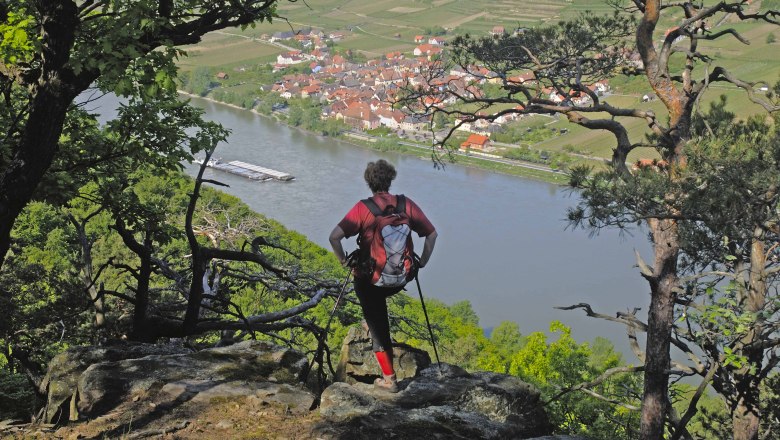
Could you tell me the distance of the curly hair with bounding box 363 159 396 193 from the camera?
3895mm

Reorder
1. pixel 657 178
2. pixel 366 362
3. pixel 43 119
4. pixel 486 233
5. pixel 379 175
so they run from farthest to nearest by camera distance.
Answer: pixel 486 233, pixel 657 178, pixel 366 362, pixel 379 175, pixel 43 119

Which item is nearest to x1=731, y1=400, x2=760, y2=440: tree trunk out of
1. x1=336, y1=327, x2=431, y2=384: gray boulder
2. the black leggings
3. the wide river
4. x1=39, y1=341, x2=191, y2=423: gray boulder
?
x1=336, y1=327, x2=431, y2=384: gray boulder

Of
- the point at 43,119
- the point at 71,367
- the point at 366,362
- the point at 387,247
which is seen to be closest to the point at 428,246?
the point at 387,247

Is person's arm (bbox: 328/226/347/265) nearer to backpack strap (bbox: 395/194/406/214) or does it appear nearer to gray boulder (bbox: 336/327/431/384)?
backpack strap (bbox: 395/194/406/214)

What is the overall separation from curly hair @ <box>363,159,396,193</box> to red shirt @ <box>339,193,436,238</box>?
0.04m

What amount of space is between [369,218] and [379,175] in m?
0.22

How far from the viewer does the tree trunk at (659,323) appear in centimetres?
526

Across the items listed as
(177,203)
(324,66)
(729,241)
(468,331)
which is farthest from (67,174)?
(324,66)

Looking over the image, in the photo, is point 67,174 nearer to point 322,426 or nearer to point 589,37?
point 322,426

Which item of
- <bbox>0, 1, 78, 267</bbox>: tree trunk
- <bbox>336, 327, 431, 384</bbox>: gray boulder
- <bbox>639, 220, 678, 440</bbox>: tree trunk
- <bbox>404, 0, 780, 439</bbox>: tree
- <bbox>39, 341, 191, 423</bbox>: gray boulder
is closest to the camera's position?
<bbox>0, 1, 78, 267</bbox>: tree trunk

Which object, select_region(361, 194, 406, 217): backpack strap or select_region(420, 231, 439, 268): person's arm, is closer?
select_region(361, 194, 406, 217): backpack strap

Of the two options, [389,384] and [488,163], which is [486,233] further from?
[389,384]

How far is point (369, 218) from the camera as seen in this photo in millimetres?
3852

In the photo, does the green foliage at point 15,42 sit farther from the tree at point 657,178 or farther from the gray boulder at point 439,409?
the tree at point 657,178
